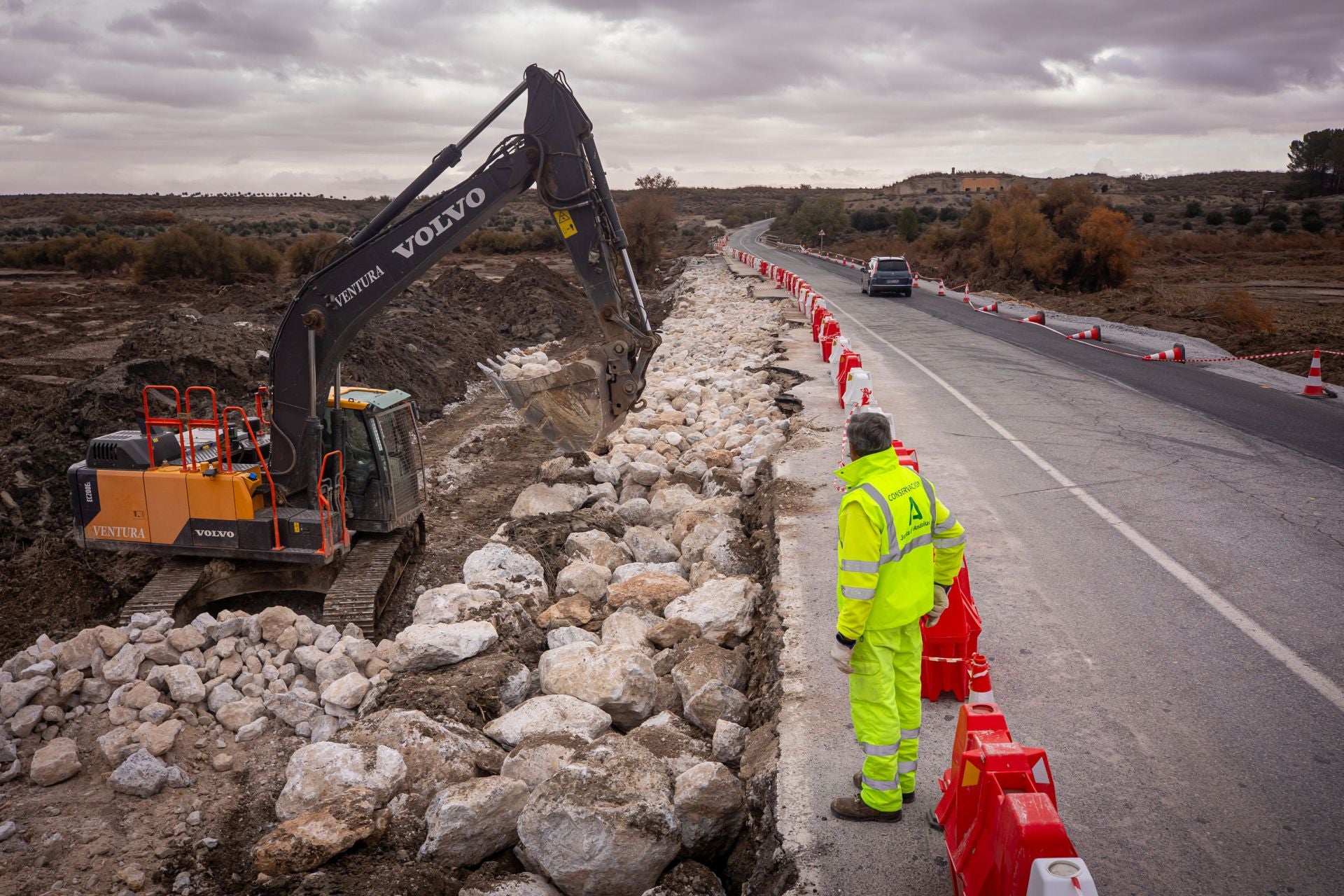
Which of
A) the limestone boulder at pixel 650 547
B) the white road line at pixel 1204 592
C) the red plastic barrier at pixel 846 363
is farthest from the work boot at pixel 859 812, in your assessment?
the red plastic barrier at pixel 846 363

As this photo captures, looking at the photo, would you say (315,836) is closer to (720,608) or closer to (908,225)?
(720,608)

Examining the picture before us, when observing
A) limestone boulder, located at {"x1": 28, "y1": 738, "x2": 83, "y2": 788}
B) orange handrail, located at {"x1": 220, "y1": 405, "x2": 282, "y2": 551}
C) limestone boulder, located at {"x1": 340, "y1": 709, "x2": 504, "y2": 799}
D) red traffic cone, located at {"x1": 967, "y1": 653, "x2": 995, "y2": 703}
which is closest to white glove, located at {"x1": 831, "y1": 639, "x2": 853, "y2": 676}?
red traffic cone, located at {"x1": 967, "y1": 653, "x2": 995, "y2": 703}

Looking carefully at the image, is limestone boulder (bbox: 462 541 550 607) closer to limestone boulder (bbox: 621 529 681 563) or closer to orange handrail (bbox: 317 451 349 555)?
limestone boulder (bbox: 621 529 681 563)

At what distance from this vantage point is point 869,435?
4699 millimetres

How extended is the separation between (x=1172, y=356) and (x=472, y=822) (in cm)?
1807

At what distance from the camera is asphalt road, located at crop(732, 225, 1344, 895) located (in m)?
4.60

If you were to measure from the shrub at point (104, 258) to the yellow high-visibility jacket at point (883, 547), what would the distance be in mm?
55916

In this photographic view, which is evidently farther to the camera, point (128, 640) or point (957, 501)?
point (957, 501)

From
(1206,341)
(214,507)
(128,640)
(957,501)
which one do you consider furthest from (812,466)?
(1206,341)

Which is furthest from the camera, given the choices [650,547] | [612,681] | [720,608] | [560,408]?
[560,408]

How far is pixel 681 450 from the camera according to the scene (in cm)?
1375

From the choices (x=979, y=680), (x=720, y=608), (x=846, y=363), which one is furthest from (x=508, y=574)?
(x=846, y=363)

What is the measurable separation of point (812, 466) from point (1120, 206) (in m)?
77.7

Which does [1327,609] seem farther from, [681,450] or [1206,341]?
[1206,341]
